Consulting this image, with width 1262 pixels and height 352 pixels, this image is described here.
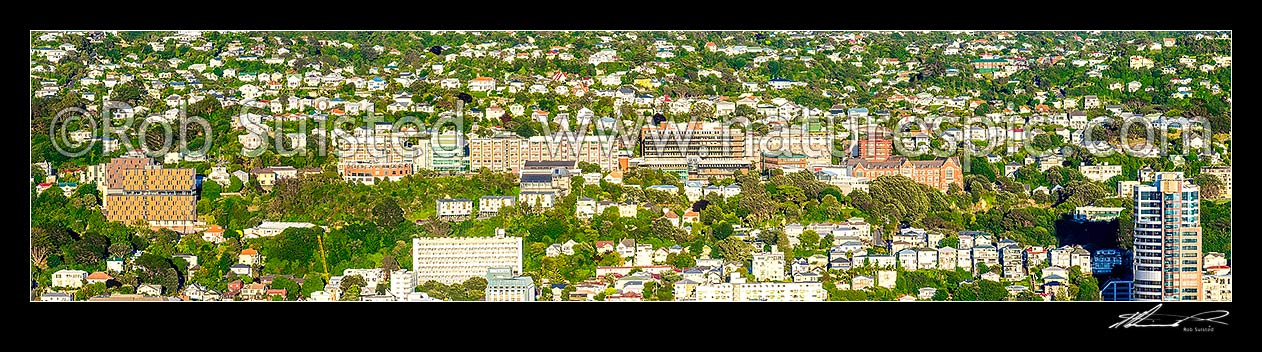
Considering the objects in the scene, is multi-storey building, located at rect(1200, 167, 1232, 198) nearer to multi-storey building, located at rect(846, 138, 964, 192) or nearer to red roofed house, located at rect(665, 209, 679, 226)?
multi-storey building, located at rect(846, 138, 964, 192)

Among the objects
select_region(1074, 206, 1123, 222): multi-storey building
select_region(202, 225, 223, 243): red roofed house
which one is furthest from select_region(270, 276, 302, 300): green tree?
select_region(1074, 206, 1123, 222): multi-storey building

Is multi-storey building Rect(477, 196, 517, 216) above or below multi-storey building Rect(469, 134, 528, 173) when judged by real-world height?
below

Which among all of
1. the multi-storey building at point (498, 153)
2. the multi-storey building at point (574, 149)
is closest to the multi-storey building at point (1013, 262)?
the multi-storey building at point (574, 149)

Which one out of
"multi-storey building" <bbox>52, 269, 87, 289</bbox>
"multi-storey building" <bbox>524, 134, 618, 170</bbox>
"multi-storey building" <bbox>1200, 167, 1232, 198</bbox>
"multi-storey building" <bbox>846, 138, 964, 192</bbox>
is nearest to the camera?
"multi-storey building" <bbox>52, 269, 87, 289</bbox>

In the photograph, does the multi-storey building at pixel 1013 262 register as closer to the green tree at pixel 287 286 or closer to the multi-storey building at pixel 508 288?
the multi-storey building at pixel 508 288

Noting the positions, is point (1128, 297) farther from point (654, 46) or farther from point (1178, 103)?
point (654, 46)
